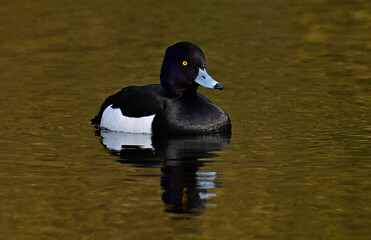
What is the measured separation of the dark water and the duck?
0.20 metres

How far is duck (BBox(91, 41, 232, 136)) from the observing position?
11.0 metres

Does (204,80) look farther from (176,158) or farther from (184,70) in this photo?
(176,158)

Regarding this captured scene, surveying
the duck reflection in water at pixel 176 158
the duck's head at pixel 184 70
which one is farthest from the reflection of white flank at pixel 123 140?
the duck's head at pixel 184 70

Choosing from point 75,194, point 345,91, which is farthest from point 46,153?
point 345,91

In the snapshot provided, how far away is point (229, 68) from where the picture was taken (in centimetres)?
1505

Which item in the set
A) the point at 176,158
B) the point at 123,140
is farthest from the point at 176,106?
the point at 176,158

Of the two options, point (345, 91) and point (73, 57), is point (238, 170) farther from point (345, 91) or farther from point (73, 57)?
point (73, 57)

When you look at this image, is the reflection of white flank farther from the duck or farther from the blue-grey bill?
the blue-grey bill

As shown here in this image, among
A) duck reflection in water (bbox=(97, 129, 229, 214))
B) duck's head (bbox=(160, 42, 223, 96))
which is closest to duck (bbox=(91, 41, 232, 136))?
duck's head (bbox=(160, 42, 223, 96))

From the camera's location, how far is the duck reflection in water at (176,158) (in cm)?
816

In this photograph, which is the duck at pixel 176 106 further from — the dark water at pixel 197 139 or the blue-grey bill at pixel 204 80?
the dark water at pixel 197 139

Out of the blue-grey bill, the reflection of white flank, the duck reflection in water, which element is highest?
the blue-grey bill

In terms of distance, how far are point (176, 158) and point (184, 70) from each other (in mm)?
1787

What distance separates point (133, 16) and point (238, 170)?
11.2m
